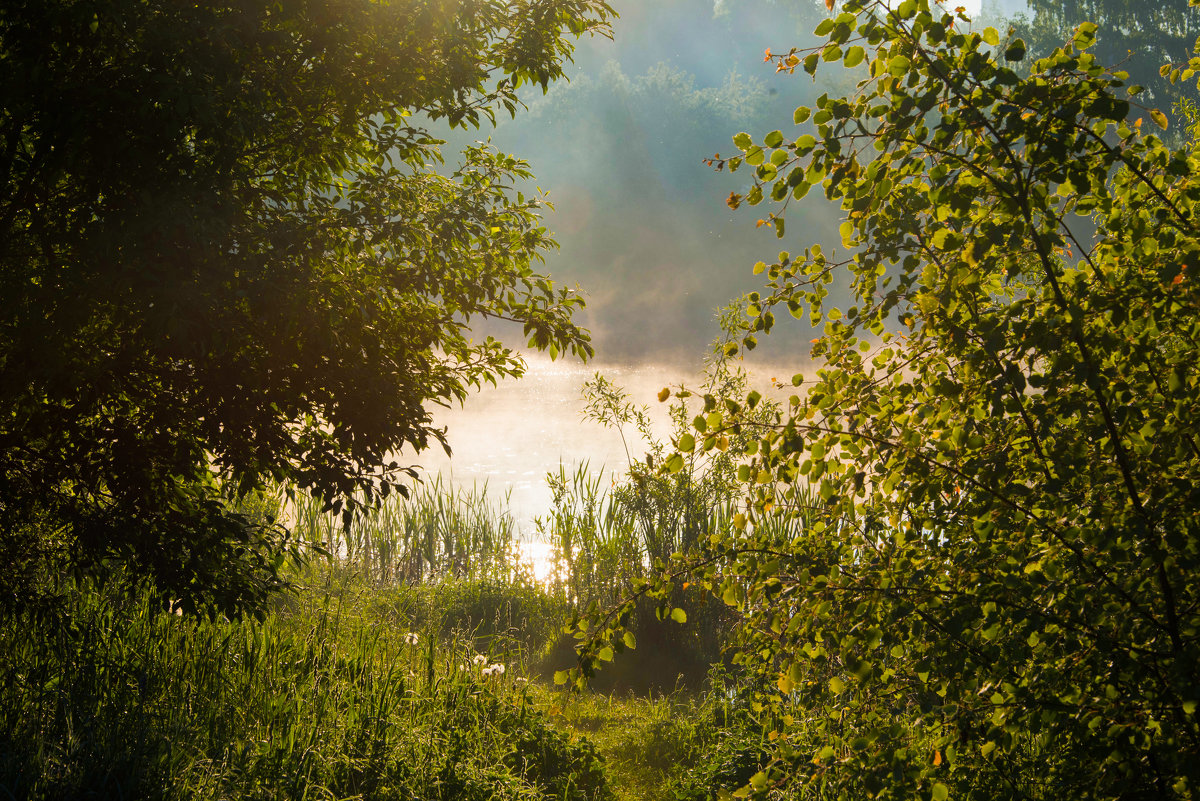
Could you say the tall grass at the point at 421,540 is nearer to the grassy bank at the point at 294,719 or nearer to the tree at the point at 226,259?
the grassy bank at the point at 294,719

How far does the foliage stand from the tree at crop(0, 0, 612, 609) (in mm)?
559

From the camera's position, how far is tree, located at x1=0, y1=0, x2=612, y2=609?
3.04 meters

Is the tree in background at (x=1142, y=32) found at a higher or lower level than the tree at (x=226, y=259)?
higher

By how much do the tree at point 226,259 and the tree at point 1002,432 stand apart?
2.01 metres

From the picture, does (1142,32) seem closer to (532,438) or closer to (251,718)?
(532,438)

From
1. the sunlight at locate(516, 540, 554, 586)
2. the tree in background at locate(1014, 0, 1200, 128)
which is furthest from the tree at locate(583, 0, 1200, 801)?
the tree in background at locate(1014, 0, 1200, 128)

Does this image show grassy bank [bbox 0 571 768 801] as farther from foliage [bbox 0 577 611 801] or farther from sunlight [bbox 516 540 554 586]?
sunlight [bbox 516 540 554 586]

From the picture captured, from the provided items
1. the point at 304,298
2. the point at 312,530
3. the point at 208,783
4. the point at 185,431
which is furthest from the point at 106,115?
the point at 312,530

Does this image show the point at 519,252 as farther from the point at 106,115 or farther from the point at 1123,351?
the point at 1123,351

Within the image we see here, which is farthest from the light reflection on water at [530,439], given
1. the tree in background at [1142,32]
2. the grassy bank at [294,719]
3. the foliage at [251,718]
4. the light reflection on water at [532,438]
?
the tree in background at [1142,32]

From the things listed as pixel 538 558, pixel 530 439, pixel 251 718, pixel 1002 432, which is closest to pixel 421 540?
pixel 538 558

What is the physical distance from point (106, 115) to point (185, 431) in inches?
61.1

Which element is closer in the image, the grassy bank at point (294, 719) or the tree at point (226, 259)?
the tree at point (226, 259)

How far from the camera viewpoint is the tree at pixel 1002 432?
1834mm
